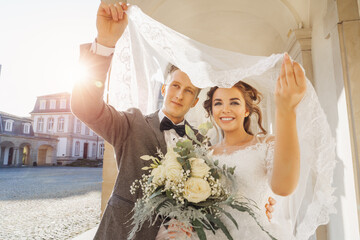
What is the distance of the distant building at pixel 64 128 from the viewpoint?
4353 centimetres

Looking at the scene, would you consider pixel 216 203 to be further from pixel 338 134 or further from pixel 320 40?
pixel 320 40

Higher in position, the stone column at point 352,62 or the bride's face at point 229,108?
the stone column at point 352,62

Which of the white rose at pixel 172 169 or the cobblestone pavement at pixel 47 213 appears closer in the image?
the white rose at pixel 172 169

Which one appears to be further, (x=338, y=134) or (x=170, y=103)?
(x=338, y=134)

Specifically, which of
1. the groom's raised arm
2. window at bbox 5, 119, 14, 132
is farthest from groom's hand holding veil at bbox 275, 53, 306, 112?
window at bbox 5, 119, 14, 132

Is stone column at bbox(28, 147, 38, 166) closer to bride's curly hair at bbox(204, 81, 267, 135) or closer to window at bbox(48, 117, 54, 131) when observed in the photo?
window at bbox(48, 117, 54, 131)

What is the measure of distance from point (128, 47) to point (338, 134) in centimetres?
293

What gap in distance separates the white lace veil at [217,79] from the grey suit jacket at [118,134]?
0.34 meters

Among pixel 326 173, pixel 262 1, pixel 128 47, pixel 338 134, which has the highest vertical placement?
pixel 262 1

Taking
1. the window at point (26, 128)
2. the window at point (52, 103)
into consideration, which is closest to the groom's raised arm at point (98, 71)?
the window at point (26, 128)

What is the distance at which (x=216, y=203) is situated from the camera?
1.32 m

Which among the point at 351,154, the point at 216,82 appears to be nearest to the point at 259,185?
the point at 216,82

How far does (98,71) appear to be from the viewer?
145cm

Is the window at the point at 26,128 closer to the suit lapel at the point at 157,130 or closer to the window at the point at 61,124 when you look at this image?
the window at the point at 61,124
